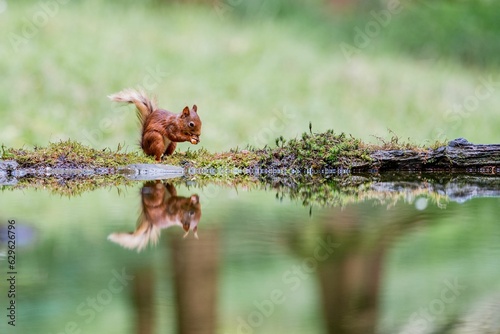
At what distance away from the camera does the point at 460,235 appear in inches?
231

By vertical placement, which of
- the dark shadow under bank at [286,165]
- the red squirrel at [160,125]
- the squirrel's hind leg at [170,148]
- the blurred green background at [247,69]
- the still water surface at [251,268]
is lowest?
the still water surface at [251,268]

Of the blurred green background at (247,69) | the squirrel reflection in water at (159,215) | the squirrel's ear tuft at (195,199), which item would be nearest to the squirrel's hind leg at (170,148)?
the squirrel reflection in water at (159,215)

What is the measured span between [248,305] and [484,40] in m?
12.9

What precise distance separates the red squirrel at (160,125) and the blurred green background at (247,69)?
1.98 meters

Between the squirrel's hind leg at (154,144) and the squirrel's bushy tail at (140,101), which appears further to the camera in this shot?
the squirrel's bushy tail at (140,101)

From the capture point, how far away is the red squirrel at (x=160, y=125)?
30.5 ft

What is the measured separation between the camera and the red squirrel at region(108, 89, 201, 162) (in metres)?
9.30

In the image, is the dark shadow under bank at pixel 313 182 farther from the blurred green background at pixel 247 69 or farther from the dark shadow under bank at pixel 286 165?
the blurred green background at pixel 247 69

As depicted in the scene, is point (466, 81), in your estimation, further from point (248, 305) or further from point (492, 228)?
point (248, 305)

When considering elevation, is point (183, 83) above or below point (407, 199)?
above

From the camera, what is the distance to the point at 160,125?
31.1ft

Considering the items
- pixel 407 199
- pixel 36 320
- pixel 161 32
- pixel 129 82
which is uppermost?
pixel 161 32

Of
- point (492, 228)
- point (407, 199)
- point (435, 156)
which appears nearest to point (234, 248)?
point (492, 228)

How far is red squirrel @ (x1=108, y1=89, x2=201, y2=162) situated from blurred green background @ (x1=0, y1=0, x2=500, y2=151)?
1.98 metres
